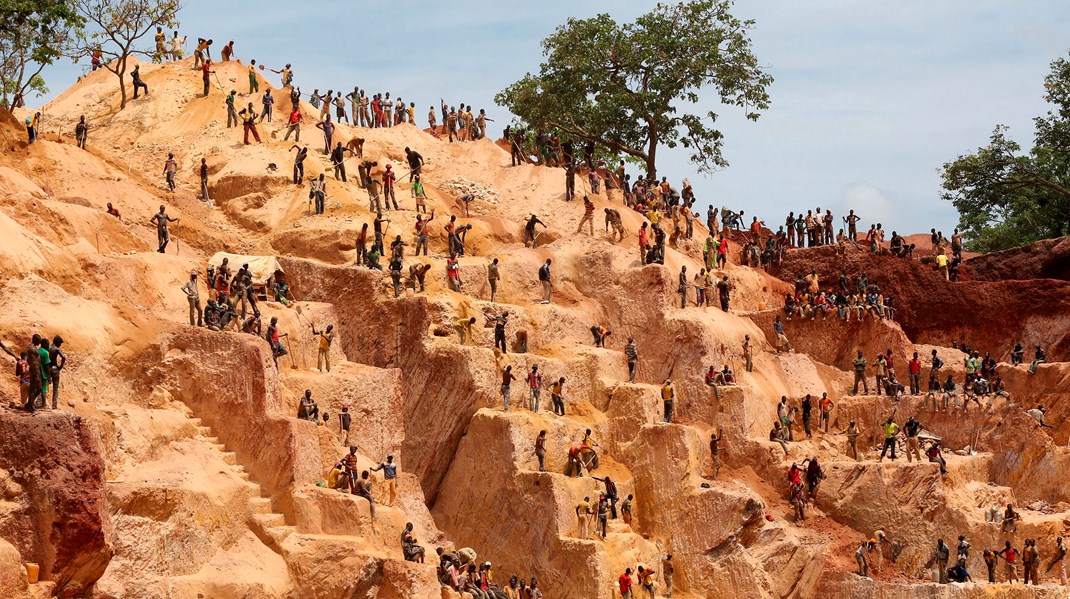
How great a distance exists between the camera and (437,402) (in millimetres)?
47125

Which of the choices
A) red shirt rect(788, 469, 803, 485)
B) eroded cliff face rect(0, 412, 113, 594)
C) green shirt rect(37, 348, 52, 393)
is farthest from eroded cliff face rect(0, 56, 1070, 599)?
green shirt rect(37, 348, 52, 393)

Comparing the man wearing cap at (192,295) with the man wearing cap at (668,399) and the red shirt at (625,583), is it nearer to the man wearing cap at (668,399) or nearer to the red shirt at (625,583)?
the red shirt at (625,583)

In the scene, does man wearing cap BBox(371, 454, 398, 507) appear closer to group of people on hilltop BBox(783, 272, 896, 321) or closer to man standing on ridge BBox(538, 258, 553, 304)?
man standing on ridge BBox(538, 258, 553, 304)

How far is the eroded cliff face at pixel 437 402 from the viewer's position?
120 feet

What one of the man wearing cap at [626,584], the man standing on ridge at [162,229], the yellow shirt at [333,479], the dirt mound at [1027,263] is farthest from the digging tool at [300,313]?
the dirt mound at [1027,263]

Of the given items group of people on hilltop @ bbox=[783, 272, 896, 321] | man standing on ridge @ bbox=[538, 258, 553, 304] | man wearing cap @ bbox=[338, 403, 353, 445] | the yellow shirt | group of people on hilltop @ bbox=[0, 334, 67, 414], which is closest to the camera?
group of people on hilltop @ bbox=[0, 334, 67, 414]

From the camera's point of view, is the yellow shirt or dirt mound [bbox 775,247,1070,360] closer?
the yellow shirt

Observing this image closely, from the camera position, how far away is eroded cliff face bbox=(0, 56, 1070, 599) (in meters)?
36.6

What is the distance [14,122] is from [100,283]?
12022 millimetres

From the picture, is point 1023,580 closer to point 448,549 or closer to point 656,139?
point 448,549

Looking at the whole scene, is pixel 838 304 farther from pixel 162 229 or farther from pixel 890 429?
pixel 162 229

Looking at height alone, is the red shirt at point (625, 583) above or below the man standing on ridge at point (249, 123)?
below

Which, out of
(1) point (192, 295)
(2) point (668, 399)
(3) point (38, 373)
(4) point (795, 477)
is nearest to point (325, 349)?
(1) point (192, 295)

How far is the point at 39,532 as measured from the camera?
3186 cm
